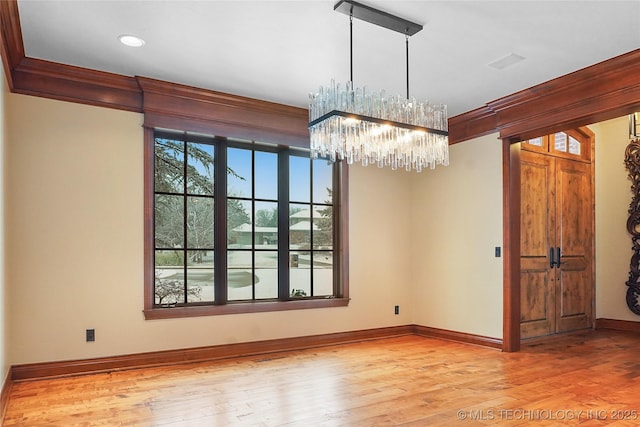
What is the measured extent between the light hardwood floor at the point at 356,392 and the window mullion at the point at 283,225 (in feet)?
2.43

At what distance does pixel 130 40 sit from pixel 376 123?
6.38ft

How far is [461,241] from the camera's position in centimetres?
548

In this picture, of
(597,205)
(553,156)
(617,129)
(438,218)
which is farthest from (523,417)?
(617,129)

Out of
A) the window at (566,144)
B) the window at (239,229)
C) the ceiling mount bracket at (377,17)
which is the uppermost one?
the ceiling mount bracket at (377,17)

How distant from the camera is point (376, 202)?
19.1ft

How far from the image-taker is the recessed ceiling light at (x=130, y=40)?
3.37 meters

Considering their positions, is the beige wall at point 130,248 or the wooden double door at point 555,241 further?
the wooden double door at point 555,241

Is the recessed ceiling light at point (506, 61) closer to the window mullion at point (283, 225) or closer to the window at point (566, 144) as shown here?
the window at point (566, 144)

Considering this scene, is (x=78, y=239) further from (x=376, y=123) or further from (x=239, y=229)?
(x=376, y=123)

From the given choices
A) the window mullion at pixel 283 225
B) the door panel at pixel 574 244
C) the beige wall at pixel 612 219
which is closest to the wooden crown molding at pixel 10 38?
the window mullion at pixel 283 225

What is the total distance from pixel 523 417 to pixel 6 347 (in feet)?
12.3

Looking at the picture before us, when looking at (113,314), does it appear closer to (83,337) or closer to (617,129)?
(83,337)

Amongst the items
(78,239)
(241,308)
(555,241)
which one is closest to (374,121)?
(241,308)

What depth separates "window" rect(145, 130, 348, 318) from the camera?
453 cm
